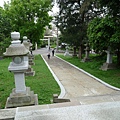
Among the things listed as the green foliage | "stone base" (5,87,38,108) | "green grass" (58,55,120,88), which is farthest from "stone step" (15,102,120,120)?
the green foliage

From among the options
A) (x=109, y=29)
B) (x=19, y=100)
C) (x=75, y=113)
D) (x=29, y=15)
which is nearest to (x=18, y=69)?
(x=19, y=100)

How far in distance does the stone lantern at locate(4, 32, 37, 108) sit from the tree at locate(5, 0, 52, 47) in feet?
53.8

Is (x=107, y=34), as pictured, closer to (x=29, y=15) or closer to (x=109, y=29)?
(x=109, y=29)

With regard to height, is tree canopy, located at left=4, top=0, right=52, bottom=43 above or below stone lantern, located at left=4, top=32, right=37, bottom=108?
above

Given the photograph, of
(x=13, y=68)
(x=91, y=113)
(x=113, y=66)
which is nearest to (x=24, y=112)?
(x=91, y=113)

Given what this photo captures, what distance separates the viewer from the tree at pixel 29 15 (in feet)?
67.7

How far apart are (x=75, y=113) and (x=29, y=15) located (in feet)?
67.7

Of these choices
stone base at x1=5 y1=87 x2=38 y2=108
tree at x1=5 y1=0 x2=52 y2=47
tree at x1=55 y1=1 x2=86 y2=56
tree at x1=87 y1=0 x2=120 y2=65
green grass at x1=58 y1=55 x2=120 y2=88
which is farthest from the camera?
tree at x1=5 y1=0 x2=52 y2=47

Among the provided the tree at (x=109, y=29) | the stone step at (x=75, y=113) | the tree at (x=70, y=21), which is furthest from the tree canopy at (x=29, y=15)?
the stone step at (x=75, y=113)

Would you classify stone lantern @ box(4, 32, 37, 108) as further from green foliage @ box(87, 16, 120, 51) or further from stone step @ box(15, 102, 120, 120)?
green foliage @ box(87, 16, 120, 51)

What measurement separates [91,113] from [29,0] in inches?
855

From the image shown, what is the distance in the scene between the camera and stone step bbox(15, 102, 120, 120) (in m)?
2.81

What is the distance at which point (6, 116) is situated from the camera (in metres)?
3.00

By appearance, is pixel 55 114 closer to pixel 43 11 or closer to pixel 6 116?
pixel 6 116
